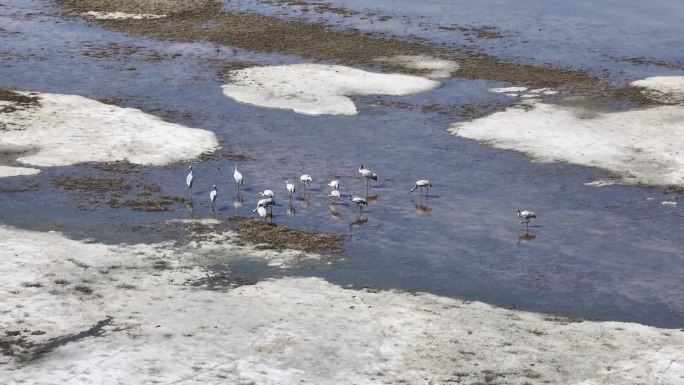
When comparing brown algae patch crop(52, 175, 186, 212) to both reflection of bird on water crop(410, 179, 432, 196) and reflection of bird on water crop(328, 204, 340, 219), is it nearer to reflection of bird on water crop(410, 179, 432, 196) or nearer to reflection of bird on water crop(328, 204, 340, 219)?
reflection of bird on water crop(328, 204, 340, 219)

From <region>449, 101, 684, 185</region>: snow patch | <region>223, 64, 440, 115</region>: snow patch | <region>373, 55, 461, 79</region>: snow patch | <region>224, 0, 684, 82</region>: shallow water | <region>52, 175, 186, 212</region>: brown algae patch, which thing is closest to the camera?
<region>52, 175, 186, 212</region>: brown algae patch

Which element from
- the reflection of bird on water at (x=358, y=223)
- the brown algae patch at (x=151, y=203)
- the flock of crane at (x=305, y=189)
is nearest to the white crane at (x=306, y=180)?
the flock of crane at (x=305, y=189)

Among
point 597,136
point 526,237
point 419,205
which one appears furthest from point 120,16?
point 526,237

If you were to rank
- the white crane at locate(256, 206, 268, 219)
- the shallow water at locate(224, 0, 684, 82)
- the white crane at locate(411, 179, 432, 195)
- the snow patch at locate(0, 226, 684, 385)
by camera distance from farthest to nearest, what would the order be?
the shallow water at locate(224, 0, 684, 82) → the white crane at locate(411, 179, 432, 195) → the white crane at locate(256, 206, 268, 219) → the snow patch at locate(0, 226, 684, 385)

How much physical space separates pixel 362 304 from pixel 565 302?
600 cm

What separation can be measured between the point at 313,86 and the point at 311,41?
1018cm

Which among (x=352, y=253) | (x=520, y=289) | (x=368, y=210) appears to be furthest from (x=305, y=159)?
(x=520, y=289)

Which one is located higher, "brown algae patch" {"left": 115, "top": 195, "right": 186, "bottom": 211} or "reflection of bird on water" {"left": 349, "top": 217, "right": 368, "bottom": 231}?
"brown algae patch" {"left": 115, "top": 195, "right": 186, "bottom": 211}

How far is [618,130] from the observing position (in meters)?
47.5

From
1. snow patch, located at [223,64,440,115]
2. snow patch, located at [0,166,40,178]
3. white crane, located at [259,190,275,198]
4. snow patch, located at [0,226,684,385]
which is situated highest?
snow patch, located at [223,64,440,115]

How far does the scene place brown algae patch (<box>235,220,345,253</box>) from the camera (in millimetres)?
34750

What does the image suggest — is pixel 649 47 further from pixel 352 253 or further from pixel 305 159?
pixel 352 253

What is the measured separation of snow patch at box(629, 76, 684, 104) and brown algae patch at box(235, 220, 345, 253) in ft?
76.5

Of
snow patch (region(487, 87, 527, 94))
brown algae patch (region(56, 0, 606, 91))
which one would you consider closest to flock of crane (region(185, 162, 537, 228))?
snow patch (region(487, 87, 527, 94))
